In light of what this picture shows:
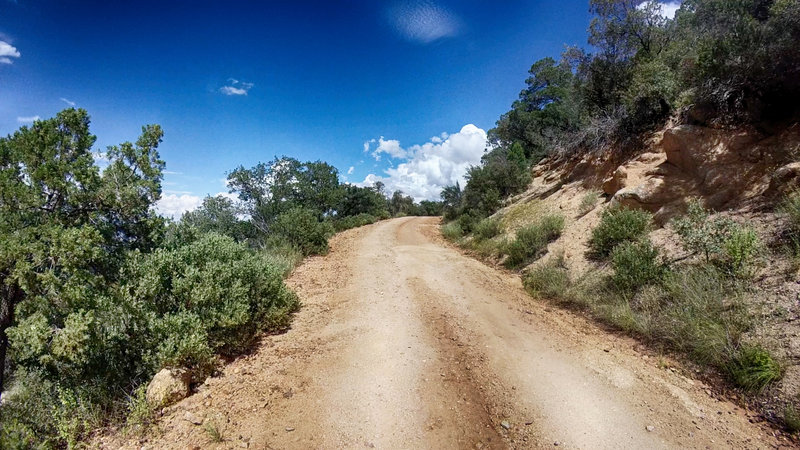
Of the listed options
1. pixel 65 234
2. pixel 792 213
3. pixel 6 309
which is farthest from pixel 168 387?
pixel 792 213

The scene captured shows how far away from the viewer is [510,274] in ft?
31.0

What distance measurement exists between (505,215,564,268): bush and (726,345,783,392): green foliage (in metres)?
5.64

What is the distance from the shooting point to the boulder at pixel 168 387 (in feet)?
Answer: 11.8

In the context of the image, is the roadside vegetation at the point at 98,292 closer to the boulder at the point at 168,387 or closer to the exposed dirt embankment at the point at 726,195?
the boulder at the point at 168,387

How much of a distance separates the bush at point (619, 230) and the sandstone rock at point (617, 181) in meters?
2.01

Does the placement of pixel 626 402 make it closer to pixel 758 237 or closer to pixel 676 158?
pixel 758 237

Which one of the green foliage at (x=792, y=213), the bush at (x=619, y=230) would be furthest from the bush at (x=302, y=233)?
the green foliage at (x=792, y=213)

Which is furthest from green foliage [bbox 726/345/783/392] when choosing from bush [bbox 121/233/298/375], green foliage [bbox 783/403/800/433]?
bush [bbox 121/233/298/375]

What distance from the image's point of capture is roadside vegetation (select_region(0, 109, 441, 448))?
3.54 metres

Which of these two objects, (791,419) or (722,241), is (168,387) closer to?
(791,419)

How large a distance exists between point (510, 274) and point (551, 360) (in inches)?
191

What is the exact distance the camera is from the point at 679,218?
6.96 m

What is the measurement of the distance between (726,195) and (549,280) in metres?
3.92

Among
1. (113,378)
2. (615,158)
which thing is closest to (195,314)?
(113,378)
